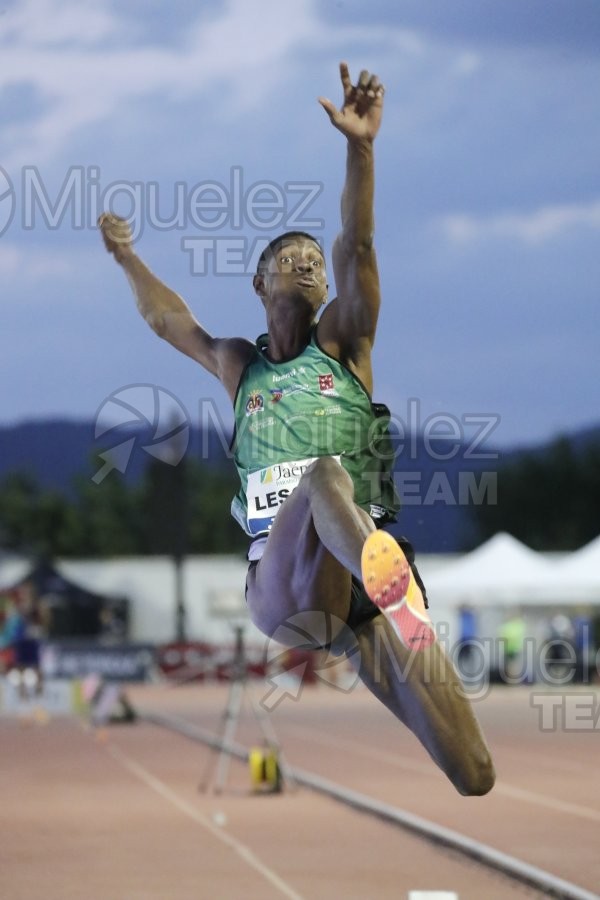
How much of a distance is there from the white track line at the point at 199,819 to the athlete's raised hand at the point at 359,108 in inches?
176

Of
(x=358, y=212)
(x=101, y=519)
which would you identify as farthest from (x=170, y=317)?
(x=101, y=519)

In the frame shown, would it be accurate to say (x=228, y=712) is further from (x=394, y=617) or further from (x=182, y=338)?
(x=394, y=617)

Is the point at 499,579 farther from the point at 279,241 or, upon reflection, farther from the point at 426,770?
the point at 279,241

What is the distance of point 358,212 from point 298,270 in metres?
0.28

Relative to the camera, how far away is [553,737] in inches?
724

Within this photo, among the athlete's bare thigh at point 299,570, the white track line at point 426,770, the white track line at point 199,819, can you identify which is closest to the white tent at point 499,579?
Answer: the white track line at point 426,770

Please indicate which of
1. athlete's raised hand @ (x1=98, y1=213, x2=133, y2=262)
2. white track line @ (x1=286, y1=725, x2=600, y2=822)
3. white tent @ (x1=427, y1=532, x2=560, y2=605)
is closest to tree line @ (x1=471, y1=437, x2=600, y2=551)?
white tent @ (x1=427, y1=532, x2=560, y2=605)

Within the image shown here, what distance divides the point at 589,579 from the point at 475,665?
578cm

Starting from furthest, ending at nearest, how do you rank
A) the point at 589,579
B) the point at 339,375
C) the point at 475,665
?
the point at 475,665, the point at 589,579, the point at 339,375

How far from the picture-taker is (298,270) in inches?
198

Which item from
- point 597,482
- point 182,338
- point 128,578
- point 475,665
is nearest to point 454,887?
point 182,338

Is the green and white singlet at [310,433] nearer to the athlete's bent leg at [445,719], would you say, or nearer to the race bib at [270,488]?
the race bib at [270,488]

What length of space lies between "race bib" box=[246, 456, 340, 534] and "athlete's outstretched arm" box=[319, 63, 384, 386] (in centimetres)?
44

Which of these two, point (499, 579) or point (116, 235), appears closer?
point (116, 235)
